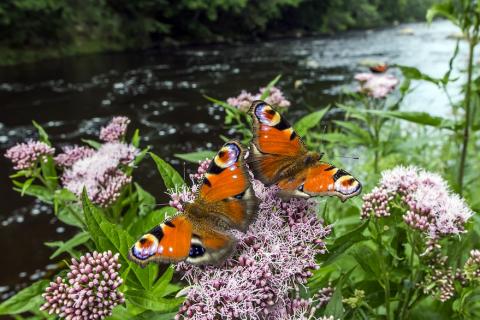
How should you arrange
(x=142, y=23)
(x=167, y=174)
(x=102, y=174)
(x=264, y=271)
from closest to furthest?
(x=264, y=271) → (x=167, y=174) → (x=102, y=174) → (x=142, y=23)

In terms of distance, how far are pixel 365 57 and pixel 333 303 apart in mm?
19763

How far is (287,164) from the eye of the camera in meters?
2.09

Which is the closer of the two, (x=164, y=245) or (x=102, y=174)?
(x=164, y=245)

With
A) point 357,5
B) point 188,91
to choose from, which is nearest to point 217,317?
point 188,91

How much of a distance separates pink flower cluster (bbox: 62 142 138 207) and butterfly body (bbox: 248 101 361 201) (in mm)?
961

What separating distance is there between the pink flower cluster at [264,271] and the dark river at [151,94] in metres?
2.95

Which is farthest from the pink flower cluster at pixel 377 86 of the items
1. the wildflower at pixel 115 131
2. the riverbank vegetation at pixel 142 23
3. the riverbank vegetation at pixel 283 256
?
the riverbank vegetation at pixel 142 23

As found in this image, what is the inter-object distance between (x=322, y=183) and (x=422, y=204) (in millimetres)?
495

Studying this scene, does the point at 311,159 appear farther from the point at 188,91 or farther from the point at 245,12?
the point at 245,12

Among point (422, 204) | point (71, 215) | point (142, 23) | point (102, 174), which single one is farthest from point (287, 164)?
point (142, 23)

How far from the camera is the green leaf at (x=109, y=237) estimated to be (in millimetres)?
1851

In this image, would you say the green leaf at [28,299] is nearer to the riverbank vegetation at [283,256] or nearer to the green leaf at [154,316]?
the riverbank vegetation at [283,256]

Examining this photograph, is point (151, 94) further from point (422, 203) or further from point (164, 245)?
point (164, 245)

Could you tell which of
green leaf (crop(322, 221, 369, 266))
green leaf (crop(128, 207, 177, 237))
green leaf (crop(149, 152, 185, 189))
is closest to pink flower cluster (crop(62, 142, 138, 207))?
green leaf (crop(128, 207, 177, 237))
